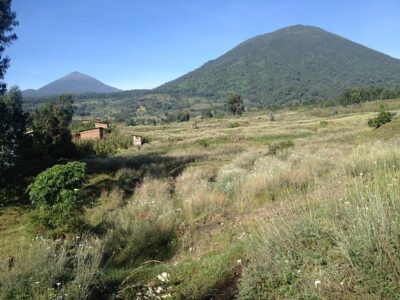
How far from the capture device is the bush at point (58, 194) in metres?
9.99

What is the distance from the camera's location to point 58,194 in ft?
35.0

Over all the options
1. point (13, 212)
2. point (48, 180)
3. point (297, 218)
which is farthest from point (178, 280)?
point (13, 212)

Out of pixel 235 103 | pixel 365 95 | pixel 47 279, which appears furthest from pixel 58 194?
pixel 365 95

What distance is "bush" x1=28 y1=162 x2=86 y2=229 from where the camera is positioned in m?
9.99

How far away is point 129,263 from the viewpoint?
7801mm

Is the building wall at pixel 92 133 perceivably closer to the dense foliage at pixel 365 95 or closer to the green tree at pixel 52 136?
the green tree at pixel 52 136

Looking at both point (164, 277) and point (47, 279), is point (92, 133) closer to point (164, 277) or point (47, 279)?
point (164, 277)

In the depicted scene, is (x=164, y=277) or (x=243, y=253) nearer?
(x=164, y=277)

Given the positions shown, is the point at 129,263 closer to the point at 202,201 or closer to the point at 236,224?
the point at 236,224

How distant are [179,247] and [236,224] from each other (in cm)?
122

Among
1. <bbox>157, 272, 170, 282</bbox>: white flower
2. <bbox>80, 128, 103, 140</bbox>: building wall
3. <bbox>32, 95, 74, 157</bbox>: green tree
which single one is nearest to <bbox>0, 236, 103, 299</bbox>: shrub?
<bbox>157, 272, 170, 282</bbox>: white flower

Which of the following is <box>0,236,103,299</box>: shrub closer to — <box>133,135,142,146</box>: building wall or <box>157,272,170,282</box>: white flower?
<box>157,272,170,282</box>: white flower

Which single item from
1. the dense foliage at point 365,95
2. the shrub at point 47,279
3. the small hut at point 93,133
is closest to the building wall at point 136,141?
the small hut at point 93,133

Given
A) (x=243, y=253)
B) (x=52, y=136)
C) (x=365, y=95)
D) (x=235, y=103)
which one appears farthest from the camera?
(x=365, y=95)
